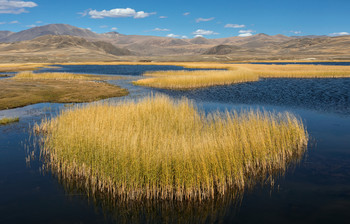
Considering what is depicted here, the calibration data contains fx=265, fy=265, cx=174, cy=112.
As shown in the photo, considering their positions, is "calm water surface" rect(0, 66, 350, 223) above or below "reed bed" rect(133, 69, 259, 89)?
below

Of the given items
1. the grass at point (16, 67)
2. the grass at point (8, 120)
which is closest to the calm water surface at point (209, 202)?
the grass at point (8, 120)

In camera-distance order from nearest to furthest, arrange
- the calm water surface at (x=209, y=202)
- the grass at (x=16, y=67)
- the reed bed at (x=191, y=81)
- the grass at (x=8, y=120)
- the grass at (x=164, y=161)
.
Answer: the calm water surface at (x=209, y=202) < the grass at (x=164, y=161) < the grass at (x=8, y=120) < the reed bed at (x=191, y=81) < the grass at (x=16, y=67)

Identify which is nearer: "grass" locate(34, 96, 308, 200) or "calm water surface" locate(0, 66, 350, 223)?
"calm water surface" locate(0, 66, 350, 223)

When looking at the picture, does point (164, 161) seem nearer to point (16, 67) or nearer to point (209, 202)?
point (209, 202)

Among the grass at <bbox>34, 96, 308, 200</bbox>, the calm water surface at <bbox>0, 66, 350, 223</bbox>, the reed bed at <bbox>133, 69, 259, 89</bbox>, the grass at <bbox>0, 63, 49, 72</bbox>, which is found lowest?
the calm water surface at <bbox>0, 66, 350, 223</bbox>

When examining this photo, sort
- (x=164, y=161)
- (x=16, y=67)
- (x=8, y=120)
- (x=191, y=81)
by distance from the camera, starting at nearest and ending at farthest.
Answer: (x=164, y=161)
(x=8, y=120)
(x=191, y=81)
(x=16, y=67)

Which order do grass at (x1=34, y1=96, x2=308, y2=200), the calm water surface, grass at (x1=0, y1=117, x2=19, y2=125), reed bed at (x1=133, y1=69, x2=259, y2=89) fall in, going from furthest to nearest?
reed bed at (x1=133, y1=69, x2=259, y2=89) → grass at (x1=0, y1=117, x2=19, y2=125) → grass at (x1=34, y1=96, x2=308, y2=200) → the calm water surface

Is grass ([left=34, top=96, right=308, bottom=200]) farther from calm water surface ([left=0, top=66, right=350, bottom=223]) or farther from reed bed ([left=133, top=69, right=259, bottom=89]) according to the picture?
reed bed ([left=133, top=69, right=259, bottom=89])

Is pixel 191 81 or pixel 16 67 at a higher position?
pixel 16 67

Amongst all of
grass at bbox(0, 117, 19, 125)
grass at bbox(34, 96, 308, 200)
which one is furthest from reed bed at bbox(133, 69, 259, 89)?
grass at bbox(34, 96, 308, 200)

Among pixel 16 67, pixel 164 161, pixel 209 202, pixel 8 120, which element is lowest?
pixel 209 202

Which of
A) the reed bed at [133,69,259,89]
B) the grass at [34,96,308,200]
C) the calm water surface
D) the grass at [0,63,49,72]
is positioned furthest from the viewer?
the grass at [0,63,49,72]

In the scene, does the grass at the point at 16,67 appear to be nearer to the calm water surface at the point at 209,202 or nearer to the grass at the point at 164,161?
the calm water surface at the point at 209,202

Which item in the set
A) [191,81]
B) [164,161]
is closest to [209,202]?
[164,161]
